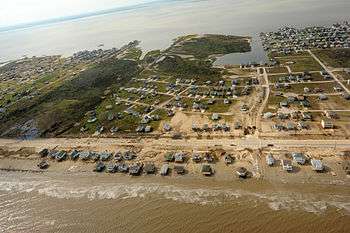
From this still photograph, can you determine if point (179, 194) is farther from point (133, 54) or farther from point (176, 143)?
point (133, 54)

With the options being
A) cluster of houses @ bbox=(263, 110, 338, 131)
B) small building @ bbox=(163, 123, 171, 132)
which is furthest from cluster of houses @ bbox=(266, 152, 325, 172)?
small building @ bbox=(163, 123, 171, 132)

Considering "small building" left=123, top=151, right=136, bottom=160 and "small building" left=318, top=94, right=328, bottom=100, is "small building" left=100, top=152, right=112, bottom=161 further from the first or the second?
"small building" left=318, top=94, right=328, bottom=100

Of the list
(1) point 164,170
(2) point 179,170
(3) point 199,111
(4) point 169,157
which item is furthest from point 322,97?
(1) point 164,170

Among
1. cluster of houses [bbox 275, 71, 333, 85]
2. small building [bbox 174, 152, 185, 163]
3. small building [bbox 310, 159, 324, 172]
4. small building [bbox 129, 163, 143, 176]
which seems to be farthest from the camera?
cluster of houses [bbox 275, 71, 333, 85]

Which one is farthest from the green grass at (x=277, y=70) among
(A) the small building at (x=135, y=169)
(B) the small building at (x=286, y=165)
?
(A) the small building at (x=135, y=169)

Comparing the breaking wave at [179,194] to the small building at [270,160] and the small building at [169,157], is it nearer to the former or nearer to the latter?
the small building at [169,157]

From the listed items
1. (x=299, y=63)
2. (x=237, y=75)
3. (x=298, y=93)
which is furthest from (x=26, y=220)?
(x=299, y=63)
